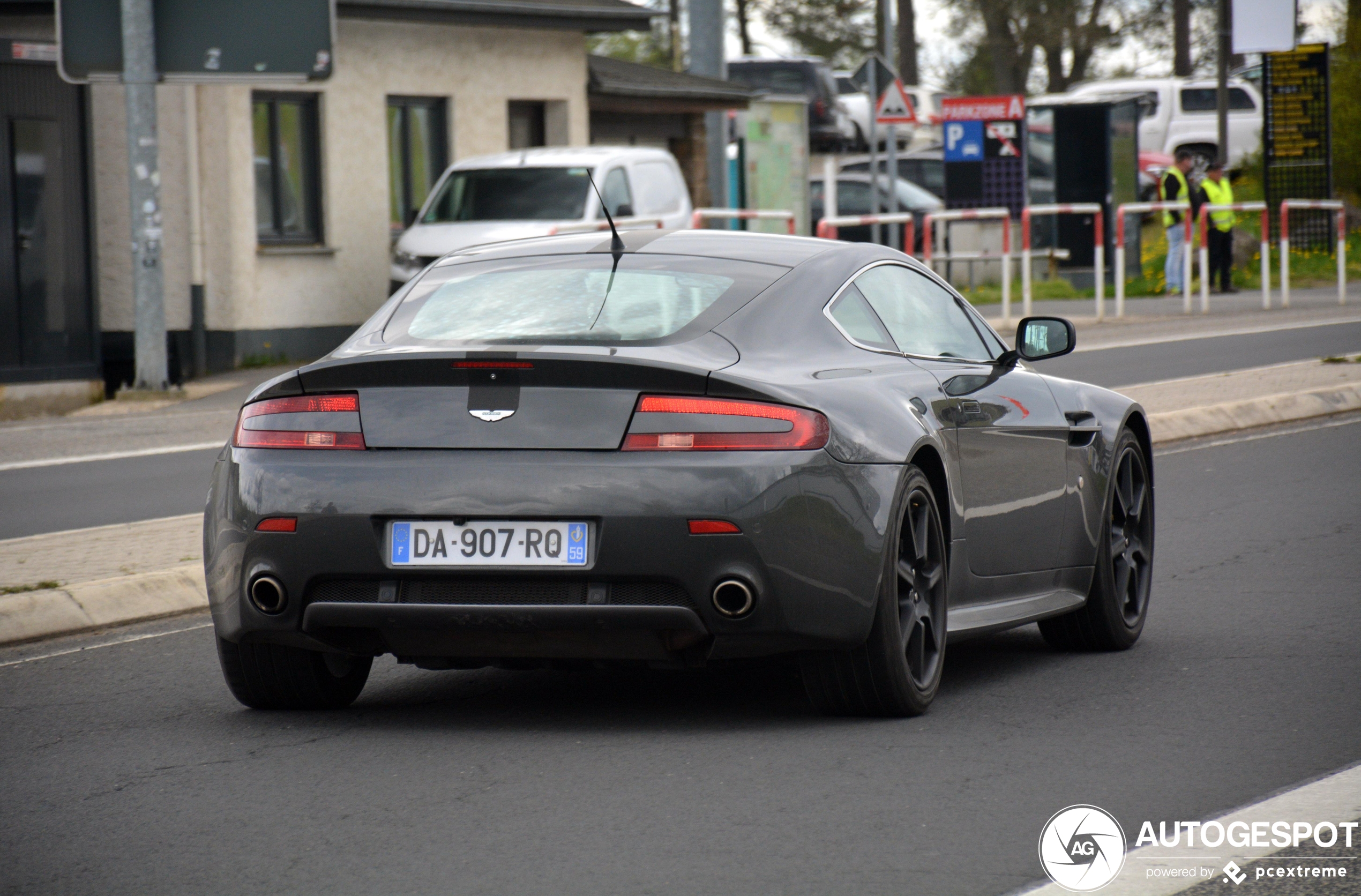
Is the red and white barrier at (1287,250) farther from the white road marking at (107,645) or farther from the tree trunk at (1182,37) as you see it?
the tree trunk at (1182,37)

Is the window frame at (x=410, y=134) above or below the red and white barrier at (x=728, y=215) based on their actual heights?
above

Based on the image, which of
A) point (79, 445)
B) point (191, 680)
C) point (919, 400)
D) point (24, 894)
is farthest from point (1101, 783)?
point (79, 445)

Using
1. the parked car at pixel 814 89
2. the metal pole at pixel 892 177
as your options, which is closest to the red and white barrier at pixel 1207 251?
the metal pole at pixel 892 177

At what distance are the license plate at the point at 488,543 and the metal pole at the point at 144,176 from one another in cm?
1306

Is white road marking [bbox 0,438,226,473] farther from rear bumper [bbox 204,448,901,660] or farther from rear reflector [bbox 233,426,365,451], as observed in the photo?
rear bumper [bbox 204,448,901,660]

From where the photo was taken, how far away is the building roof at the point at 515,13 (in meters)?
23.0

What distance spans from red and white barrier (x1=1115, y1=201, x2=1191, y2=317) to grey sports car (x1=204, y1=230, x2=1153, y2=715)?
18.9 m

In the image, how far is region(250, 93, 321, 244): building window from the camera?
22.8 meters

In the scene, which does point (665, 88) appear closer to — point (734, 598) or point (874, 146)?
point (874, 146)

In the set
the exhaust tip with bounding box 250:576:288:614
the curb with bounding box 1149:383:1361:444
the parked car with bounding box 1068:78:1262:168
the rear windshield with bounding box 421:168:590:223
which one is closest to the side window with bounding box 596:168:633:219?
the rear windshield with bounding box 421:168:590:223

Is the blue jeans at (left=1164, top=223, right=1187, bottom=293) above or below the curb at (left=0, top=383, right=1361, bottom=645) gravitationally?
above

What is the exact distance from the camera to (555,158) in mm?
22062

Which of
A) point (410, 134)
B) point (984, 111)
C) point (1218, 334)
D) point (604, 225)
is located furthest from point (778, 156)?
point (604, 225)

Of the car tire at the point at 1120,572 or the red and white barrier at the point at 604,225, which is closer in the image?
the car tire at the point at 1120,572
